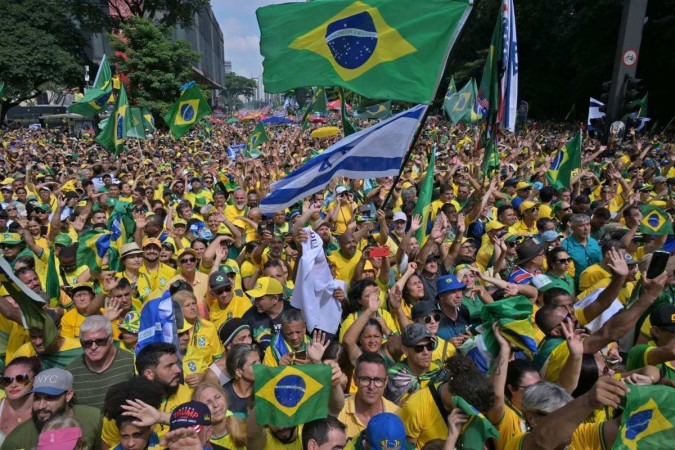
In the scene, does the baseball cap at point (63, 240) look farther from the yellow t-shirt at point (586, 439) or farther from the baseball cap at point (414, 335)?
the yellow t-shirt at point (586, 439)

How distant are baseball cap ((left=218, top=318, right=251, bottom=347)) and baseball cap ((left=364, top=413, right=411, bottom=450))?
5.84 feet

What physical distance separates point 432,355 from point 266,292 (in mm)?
1600

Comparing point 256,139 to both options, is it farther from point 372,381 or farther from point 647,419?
point 647,419

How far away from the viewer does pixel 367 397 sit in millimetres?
3467

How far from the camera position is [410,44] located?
4.92m

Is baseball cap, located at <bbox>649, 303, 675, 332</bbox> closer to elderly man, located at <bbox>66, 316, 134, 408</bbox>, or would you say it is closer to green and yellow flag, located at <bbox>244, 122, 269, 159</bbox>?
elderly man, located at <bbox>66, 316, 134, 408</bbox>

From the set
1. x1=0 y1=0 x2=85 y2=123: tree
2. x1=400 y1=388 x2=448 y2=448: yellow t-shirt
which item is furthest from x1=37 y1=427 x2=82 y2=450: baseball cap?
x1=0 y1=0 x2=85 y2=123: tree

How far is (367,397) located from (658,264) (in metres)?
2.10

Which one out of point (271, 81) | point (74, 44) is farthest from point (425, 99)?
point (74, 44)

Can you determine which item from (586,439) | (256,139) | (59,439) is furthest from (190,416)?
(256,139)

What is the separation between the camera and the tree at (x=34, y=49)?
40438 mm

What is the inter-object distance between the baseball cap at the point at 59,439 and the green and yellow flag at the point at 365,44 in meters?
3.23

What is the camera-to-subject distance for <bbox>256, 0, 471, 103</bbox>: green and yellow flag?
4.88m

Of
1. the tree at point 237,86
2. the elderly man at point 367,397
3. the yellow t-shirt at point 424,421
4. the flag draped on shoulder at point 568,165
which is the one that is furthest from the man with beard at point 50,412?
the tree at point 237,86
